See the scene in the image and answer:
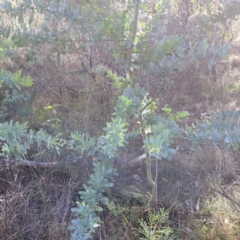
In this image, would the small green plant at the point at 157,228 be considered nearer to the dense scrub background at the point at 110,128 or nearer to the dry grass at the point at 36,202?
the dense scrub background at the point at 110,128

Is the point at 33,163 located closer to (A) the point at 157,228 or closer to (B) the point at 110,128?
(A) the point at 157,228

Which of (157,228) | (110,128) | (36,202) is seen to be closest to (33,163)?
(36,202)

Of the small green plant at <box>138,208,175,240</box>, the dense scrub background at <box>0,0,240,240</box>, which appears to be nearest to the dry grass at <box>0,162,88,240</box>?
the dense scrub background at <box>0,0,240,240</box>

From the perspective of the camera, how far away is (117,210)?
2279 mm

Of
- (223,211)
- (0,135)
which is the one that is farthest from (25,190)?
(223,211)

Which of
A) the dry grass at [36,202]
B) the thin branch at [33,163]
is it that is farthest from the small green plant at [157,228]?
the thin branch at [33,163]

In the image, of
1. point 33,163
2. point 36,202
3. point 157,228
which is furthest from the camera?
point 33,163

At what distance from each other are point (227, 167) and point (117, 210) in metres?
1.07

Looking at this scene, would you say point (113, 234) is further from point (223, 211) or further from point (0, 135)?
point (0, 135)

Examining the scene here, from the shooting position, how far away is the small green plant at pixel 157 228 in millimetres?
2006

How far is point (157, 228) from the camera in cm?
216

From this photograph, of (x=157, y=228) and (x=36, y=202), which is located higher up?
(x=157, y=228)

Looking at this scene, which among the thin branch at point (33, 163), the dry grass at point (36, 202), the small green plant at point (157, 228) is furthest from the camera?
the thin branch at point (33, 163)

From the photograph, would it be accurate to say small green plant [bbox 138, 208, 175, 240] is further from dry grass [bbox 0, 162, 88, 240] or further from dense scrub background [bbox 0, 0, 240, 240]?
dry grass [bbox 0, 162, 88, 240]
